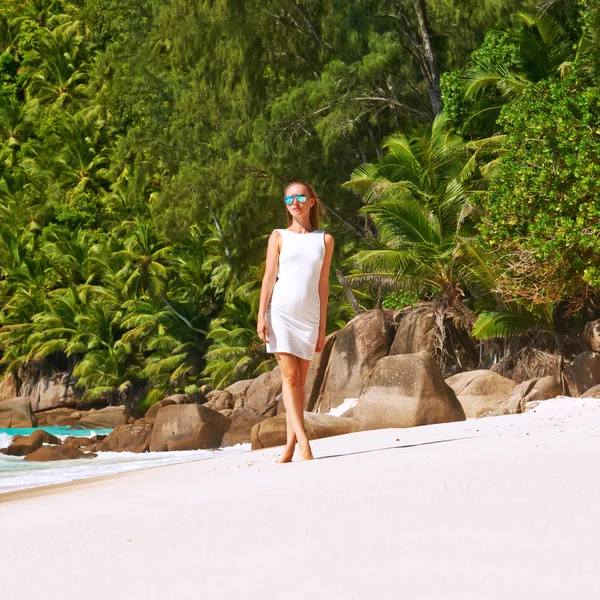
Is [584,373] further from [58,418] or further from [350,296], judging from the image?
[58,418]

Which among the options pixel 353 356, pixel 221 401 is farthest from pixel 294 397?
pixel 221 401

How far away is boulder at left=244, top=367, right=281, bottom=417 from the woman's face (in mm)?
18089

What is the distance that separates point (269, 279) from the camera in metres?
5.67

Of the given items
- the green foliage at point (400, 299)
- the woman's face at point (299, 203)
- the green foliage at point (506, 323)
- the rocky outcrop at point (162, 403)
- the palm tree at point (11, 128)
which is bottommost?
the rocky outcrop at point (162, 403)

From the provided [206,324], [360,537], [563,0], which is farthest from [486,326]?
[206,324]

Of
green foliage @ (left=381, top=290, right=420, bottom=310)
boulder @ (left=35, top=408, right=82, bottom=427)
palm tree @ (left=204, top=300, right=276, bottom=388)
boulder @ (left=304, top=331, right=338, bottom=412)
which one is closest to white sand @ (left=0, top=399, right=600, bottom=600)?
boulder @ (left=304, top=331, right=338, bottom=412)

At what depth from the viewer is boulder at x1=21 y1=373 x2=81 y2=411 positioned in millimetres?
40219

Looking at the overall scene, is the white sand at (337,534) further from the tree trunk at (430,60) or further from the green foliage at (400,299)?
the tree trunk at (430,60)

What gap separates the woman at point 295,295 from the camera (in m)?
5.70

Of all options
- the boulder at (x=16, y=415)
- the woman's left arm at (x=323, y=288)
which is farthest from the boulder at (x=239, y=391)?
the woman's left arm at (x=323, y=288)

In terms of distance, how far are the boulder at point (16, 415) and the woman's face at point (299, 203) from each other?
30.2 meters

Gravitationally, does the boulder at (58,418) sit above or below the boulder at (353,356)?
below

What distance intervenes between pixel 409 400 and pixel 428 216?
12789 millimetres

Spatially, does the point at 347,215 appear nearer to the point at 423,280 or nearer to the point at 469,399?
the point at 423,280
